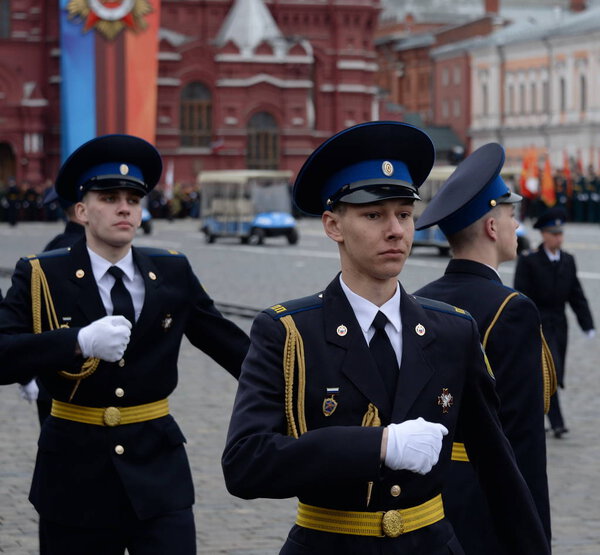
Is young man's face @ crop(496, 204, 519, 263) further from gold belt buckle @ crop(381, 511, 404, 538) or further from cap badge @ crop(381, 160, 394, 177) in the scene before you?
gold belt buckle @ crop(381, 511, 404, 538)

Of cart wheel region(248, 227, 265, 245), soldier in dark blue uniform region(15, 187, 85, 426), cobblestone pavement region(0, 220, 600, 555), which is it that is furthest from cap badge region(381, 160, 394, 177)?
cart wheel region(248, 227, 265, 245)

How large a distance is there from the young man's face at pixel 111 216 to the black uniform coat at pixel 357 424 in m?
1.59

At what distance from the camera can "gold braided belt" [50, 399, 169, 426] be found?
188 inches

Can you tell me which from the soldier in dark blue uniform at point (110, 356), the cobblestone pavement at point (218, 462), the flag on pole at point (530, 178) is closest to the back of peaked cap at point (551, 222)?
the cobblestone pavement at point (218, 462)

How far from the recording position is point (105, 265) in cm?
503

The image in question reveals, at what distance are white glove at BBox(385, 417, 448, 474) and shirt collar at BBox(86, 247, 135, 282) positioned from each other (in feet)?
6.73

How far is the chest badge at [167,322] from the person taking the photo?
5.01 meters

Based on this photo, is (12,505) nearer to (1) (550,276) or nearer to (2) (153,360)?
(2) (153,360)

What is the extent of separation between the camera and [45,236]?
42812 mm

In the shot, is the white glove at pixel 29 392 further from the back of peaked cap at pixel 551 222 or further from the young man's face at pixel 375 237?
the back of peaked cap at pixel 551 222

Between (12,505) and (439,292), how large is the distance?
12.0 feet

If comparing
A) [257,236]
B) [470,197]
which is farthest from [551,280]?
[257,236]

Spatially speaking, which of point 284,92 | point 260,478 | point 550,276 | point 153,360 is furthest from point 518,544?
point 284,92

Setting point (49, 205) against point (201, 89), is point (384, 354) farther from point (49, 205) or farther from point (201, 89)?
point (201, 89)
